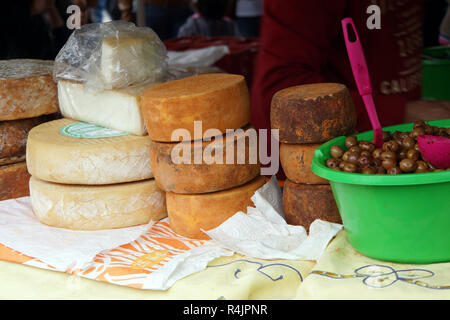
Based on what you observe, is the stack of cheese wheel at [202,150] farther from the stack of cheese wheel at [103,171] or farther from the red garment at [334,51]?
the red garment at [334,51]

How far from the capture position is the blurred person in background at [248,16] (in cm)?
520

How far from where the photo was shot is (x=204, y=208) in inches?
47.9

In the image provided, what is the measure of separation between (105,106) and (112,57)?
5.3 inches

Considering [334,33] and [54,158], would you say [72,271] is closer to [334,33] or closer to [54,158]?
[54,158]

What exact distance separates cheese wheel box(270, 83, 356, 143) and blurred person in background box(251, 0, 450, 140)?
0.42m

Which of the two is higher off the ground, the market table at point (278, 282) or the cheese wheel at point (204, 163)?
the cheese wheel at point (204, 163)

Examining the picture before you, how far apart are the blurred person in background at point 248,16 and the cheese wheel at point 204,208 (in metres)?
4.24

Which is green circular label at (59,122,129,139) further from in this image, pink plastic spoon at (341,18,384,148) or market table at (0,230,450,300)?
pink plastic spoon at (341,18,384,148)

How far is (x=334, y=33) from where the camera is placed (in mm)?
1562

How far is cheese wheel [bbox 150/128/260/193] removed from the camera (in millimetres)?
1173

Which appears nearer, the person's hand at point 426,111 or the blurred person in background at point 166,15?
the person's hand at point 426,111

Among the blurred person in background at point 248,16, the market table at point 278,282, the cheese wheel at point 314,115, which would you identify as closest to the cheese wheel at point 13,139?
the market table at point 278,282

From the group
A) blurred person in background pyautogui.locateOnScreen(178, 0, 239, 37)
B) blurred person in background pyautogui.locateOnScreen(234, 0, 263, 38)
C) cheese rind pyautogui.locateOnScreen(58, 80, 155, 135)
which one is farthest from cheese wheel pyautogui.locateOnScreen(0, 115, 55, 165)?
blurred person in background pyautogui.locateOnScreen(234, 0, 263, 38)

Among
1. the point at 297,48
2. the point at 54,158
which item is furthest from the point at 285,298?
the point at 297,48
